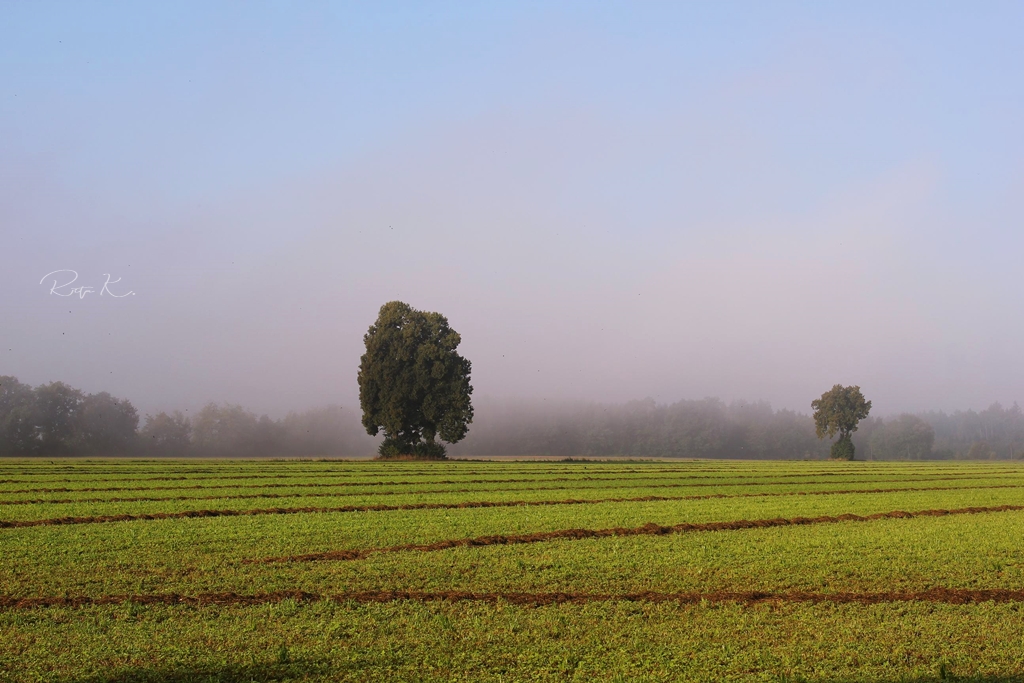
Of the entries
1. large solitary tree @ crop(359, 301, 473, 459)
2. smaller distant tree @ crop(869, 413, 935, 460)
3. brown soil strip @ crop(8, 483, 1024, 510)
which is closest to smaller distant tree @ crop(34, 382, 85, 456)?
large solitary tree @ crop(359, 301, 473, 459)

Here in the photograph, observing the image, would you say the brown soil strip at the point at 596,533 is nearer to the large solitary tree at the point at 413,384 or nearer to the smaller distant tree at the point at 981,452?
the large solitary tree at the point at 413,384

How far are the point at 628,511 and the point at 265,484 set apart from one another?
18.8m

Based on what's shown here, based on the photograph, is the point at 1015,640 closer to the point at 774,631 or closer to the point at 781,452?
the point at 774,631

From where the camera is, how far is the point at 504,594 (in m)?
11.7

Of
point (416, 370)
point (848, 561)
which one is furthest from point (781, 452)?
point (848, 561)

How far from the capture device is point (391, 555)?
15.1 meters

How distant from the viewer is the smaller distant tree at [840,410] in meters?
112

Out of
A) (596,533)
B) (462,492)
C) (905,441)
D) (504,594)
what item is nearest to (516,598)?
(504,594)

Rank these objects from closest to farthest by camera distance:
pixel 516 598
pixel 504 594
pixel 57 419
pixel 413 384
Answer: pixel 516 598 → pixel 504 594 → pixel 413 384 → pixel 57 419

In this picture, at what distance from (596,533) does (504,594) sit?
283 inches

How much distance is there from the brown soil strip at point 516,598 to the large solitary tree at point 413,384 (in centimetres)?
6221

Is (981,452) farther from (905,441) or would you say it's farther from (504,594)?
(504,594)

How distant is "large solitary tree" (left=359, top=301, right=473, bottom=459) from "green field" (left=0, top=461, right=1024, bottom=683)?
49820 mm

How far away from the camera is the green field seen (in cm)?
837
